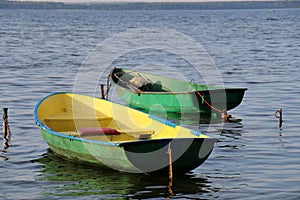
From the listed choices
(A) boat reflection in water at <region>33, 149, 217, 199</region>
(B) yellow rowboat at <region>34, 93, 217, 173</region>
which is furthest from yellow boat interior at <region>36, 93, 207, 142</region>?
(A) boat reflection in water at <region>33, 149, 217, 199</region>

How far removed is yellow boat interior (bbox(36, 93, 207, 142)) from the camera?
16828 millimetres

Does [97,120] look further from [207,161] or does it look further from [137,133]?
[207,161]

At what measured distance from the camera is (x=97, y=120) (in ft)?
61.2

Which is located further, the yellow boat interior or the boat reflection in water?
the yellow boat interior

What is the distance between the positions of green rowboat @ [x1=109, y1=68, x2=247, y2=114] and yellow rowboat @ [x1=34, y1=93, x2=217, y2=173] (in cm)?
439

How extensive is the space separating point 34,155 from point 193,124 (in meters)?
6.58

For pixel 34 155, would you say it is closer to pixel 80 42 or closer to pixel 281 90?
pixel 281 90

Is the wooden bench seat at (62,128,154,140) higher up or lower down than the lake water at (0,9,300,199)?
higher up

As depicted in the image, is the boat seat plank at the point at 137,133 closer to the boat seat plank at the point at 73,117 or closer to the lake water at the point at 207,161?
the lake water at the point at 207,161

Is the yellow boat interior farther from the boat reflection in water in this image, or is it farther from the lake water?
the boat reflection in water

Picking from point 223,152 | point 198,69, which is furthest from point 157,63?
point 223,152

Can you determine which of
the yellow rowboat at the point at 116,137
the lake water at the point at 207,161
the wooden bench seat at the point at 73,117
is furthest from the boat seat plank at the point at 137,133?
the wooden bench seat at the point at 73,117

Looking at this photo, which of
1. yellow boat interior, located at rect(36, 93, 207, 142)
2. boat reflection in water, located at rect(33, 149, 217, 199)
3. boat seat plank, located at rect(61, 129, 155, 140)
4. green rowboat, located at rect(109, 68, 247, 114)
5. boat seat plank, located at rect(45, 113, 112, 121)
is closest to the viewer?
boat reflection in water, located at rect(33, 149, 217, 199)

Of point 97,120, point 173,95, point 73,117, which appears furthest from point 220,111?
point 73,117
